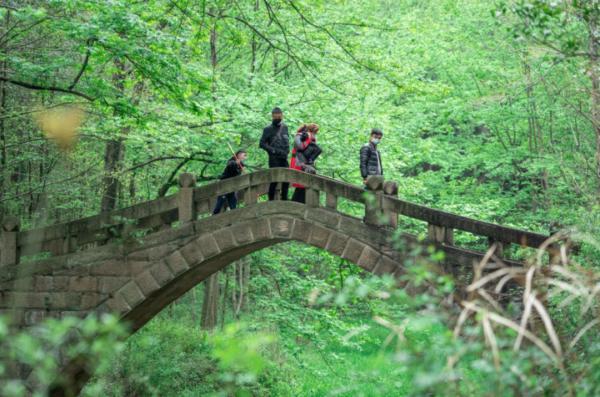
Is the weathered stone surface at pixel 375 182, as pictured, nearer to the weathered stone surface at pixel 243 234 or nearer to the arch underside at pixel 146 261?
the arch underside at pixel 146 261

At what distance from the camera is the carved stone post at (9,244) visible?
12.5 meters

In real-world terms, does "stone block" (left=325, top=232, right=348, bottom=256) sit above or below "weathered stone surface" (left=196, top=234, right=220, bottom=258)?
A: above

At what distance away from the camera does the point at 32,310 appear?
12805 millimetres

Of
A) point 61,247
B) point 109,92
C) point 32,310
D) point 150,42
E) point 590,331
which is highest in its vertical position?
point 150,42

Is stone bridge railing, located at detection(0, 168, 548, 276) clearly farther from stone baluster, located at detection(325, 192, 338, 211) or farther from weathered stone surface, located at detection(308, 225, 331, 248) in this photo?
weathered stone surface, located at detection(308, 225, 331, 248)

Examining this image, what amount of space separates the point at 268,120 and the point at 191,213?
402 centimetres

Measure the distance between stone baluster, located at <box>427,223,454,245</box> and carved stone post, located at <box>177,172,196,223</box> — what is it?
12.0 ft

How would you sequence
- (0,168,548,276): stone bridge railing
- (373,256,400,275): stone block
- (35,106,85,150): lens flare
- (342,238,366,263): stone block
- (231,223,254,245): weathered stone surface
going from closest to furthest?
(0,168,548,276): stone bridge railing, (373,256,400,275): stone block, (342,238,366,263): stone block, (231,223,254,245): weathered stone surface, (35,106,85,150): lens flare

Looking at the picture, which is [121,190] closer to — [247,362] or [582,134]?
[582,134]

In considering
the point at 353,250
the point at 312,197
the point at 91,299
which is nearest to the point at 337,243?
the point at 353,250

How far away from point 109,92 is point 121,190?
597 centimetres

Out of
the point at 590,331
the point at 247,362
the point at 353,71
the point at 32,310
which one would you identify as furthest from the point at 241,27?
the point at 247,362

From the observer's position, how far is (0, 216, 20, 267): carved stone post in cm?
1252

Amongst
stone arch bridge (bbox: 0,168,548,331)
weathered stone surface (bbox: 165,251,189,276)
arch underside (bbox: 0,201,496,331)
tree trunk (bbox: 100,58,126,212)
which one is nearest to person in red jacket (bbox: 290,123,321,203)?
stone arch bridge (bbox: 0,168,548,331)
